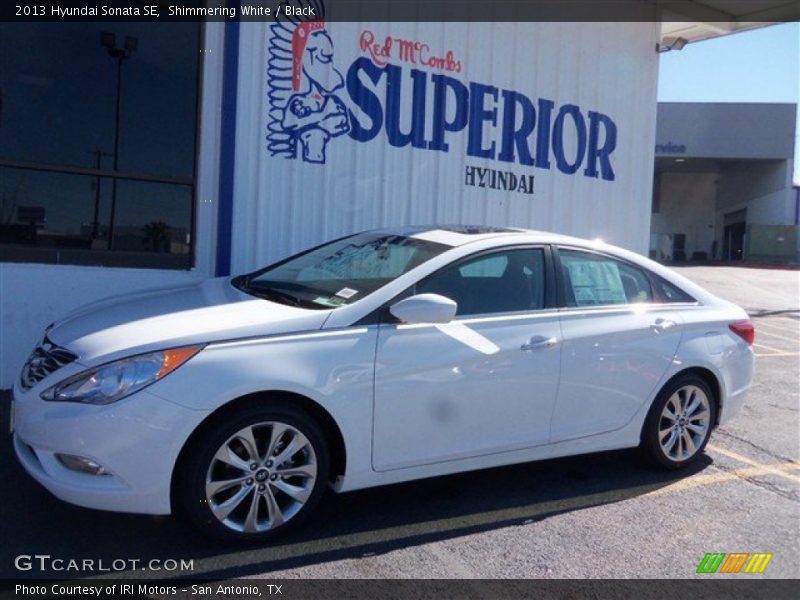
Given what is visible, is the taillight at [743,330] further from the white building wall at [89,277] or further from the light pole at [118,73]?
the light pole at [118,73]

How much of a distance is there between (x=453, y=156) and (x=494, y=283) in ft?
13.8

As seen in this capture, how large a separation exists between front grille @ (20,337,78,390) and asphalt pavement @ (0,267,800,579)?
693 millimetres

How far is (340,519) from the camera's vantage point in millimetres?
3961

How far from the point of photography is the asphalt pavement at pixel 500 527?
3.45m

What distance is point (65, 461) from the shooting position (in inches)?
132

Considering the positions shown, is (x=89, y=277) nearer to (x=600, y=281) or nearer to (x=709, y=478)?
(x=600, y=281)

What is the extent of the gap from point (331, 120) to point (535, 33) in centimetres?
311

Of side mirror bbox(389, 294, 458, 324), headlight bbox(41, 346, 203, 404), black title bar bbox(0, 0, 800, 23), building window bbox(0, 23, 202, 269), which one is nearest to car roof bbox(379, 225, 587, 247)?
side mirror bbox(389, 294, 458, 324)

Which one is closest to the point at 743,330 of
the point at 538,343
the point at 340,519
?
the point at 538,343

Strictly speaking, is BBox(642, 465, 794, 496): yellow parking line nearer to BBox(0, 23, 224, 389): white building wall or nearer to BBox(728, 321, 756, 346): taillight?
BBox(728, 321, 756, 346): taillight

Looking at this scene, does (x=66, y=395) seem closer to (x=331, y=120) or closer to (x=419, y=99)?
(x=331, y=120)

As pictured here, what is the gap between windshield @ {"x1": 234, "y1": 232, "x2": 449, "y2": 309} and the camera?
408 cm

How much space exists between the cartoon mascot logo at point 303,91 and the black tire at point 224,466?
4.11 meters

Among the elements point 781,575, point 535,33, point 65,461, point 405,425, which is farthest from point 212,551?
point 535,33
